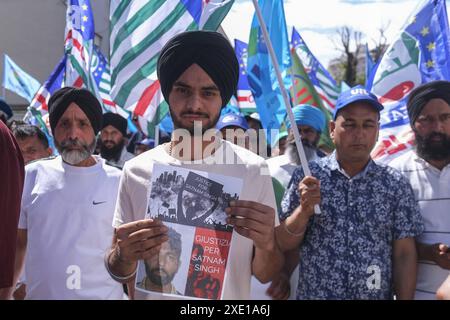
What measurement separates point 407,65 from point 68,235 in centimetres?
326

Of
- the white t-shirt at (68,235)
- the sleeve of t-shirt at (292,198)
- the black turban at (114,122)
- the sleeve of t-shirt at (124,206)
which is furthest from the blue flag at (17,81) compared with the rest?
the sleeve of t-shirt at (124,206)

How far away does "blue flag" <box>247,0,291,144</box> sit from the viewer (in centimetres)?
484

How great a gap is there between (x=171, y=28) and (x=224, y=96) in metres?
2.27

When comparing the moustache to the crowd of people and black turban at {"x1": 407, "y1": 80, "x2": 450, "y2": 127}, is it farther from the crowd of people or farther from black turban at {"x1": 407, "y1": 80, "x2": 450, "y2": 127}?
black turban at {"x1": 407, "y1": 80, "x2": 450, "y2": 127}

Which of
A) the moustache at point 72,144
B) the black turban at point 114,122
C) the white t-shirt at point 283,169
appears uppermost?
the black turban at point 114,122

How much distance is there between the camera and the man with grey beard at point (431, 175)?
3299mm

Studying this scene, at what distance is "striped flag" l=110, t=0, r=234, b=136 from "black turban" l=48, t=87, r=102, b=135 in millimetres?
865

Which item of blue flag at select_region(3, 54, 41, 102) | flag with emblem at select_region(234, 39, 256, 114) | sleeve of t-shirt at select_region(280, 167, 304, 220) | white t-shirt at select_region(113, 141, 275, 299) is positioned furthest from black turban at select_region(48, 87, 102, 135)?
blue flag at select_region(3, 54, 41, 102)

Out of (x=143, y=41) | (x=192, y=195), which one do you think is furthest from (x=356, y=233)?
(x=143, y=41)

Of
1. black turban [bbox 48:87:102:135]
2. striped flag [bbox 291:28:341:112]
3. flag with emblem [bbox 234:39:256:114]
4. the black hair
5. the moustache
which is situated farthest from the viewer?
striped flag [bbox 291:28:341:112]

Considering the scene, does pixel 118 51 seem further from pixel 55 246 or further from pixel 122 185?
pixel 122 185

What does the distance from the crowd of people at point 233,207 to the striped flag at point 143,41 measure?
880mm

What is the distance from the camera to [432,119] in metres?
3.66

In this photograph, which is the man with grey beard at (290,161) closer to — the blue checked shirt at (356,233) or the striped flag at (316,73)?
the blue checked shirt at (356,233)
